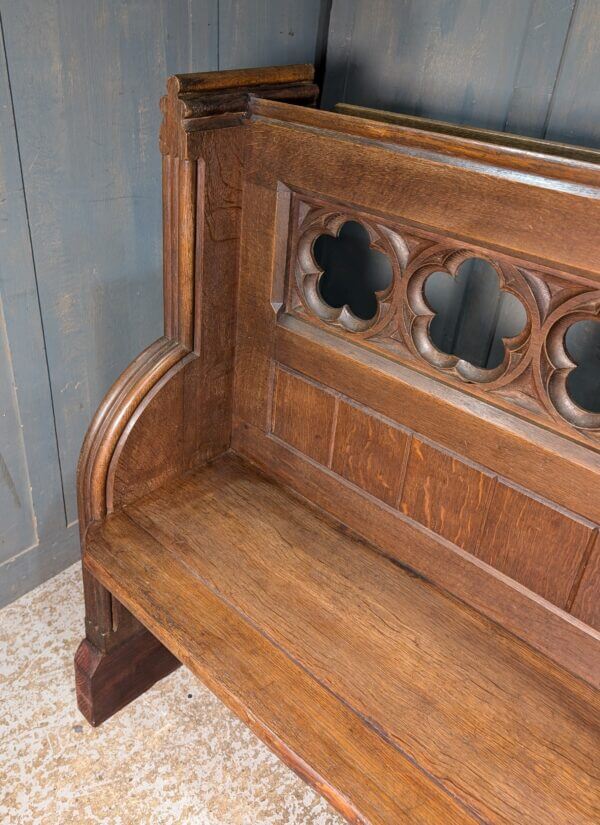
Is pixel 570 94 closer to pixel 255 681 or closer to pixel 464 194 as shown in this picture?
pixel 464 194

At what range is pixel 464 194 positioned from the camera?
1.07 metres

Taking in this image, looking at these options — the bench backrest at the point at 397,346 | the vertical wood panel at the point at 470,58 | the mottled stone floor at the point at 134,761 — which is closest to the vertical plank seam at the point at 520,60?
the vertical wood panel at the point at 470,58

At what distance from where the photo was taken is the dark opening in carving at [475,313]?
4.81ft

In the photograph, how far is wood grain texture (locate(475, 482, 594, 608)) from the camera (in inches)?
44.5

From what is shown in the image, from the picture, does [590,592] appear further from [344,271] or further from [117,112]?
[117,112]

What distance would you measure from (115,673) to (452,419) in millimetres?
1015

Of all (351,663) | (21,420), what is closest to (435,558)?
(351,663)

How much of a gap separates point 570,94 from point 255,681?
3.90ft

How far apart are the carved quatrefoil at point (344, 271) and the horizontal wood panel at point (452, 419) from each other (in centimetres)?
5

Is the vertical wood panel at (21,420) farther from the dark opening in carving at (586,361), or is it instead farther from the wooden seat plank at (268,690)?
the dark opening in carving at (586,361)

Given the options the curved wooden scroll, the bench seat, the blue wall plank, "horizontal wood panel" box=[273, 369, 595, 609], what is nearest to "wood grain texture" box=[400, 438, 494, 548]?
"horizontal wood panel" box=[273, 369, 595, 609]

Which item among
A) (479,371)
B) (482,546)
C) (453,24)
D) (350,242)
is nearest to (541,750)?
(482,546)

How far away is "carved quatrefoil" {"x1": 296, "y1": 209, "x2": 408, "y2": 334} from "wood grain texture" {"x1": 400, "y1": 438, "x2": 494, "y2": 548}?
26cm

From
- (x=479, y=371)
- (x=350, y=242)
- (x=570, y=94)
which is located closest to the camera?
(x=479, y=371)
